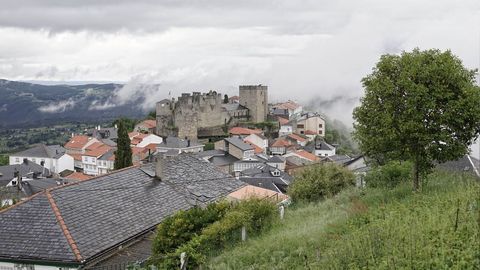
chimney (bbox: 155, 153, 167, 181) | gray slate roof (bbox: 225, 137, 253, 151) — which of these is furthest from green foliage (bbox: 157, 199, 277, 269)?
gray slate roof (bbox: 225, 137, 253, 151)

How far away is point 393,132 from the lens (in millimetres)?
15305

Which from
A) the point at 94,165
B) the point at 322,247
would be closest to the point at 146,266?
the point at 322,247

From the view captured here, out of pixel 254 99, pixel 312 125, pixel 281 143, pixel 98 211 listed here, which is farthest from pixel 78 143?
pixel 98 211

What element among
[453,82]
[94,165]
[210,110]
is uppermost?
[453,82]

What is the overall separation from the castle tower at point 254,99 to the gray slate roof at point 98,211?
77.9 m

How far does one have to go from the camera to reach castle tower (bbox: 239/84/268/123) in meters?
103

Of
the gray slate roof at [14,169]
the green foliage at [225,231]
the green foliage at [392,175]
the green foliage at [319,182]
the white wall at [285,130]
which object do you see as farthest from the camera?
the white wall at [285,130]

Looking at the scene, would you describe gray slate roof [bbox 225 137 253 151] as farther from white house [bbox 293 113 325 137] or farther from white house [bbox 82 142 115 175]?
white house [bbox 293 113 325 137]

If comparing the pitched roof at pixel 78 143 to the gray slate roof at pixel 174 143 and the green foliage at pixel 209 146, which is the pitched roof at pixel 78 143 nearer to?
the gray slate roof at pixel 174 143

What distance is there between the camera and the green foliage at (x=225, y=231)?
14.6 metres

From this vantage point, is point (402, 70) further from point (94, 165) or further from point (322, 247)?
point (94, 165)

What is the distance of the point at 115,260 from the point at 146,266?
Answer: 2.32 metres

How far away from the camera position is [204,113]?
9244 centimetres

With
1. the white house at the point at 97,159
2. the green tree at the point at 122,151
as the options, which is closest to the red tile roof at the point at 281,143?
the white house at the point at 97,159
